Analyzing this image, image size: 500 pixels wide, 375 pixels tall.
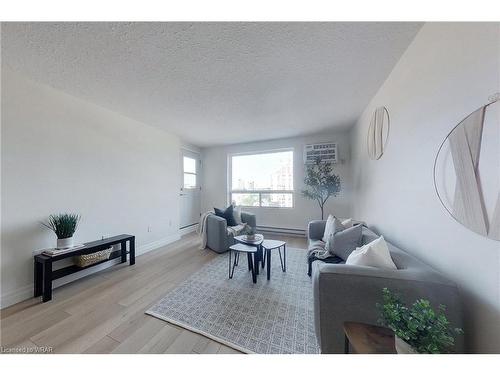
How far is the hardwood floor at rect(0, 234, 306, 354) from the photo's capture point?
129cm

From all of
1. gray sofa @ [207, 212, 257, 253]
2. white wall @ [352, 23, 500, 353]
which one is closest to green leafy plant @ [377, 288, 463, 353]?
white wall @ [352, 23, 500, 353]

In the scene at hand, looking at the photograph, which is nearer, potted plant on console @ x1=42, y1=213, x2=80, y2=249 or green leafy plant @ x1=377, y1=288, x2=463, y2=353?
green leafy plant @ x1=377, y1=288, x2=463, y2=353

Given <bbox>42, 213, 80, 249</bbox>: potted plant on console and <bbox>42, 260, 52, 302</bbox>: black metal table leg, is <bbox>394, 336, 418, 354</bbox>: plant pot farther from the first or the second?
<bbox>42, 213, 80, 249</bbox>: potted plant on console

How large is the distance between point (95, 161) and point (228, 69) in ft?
7.60

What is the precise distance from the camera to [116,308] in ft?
5.64

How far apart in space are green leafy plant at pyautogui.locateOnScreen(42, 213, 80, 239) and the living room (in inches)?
0.7

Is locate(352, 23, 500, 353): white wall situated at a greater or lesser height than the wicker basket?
greater

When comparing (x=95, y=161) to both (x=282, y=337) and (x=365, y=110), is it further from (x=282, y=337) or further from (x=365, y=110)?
(x=365, y=110)

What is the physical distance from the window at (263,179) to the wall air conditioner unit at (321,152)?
0.44 metres

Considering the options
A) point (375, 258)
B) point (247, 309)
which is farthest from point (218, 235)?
point (375, 258)

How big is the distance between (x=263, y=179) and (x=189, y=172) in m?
2.04

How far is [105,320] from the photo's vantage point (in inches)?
61.2

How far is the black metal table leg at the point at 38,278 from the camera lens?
1.90 m

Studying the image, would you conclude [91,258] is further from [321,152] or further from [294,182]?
[321,152]
